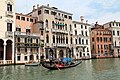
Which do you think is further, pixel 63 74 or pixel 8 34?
pixel 8 34

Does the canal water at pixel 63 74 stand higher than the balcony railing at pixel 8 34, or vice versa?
the balcony railing at pixel 8 34

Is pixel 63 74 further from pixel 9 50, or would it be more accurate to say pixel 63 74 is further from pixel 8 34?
pixel 9 50

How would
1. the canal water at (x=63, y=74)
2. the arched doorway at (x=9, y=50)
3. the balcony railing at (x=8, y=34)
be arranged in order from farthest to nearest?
1. the arched doorway at (x=9, y=50)
2. the balcony railing at (x=8, y=34)
3. the canal water at (x=63, y=74)

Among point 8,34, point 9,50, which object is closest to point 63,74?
point 8,34

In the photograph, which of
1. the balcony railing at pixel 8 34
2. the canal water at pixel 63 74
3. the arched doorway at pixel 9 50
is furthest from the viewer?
the arched doorway at pixel 9 50

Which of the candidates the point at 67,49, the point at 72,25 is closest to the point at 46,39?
the point at 67,49

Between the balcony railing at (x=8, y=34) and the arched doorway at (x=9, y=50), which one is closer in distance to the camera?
the balcony railing at (x=8, y=34)

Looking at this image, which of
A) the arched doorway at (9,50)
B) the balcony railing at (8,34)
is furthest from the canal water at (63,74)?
the arched doorway at (9,50)

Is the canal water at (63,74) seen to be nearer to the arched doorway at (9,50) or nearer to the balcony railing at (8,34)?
the balcony railing at (8,34)

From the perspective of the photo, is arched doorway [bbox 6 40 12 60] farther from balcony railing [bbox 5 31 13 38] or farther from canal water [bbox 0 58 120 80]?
canal water [bbox 0 58 120 80]

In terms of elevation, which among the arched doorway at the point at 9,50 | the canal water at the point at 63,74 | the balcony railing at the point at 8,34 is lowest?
the canal water at the point at 63,74

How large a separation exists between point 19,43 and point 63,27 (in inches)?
454

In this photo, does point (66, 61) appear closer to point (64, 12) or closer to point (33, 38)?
point (33, 38)

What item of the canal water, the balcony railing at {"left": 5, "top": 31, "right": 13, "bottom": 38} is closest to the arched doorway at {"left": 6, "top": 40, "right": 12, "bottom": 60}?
the balcony railing at {"left": 5, "top": 31, "right": 13, "bottom": 38}
